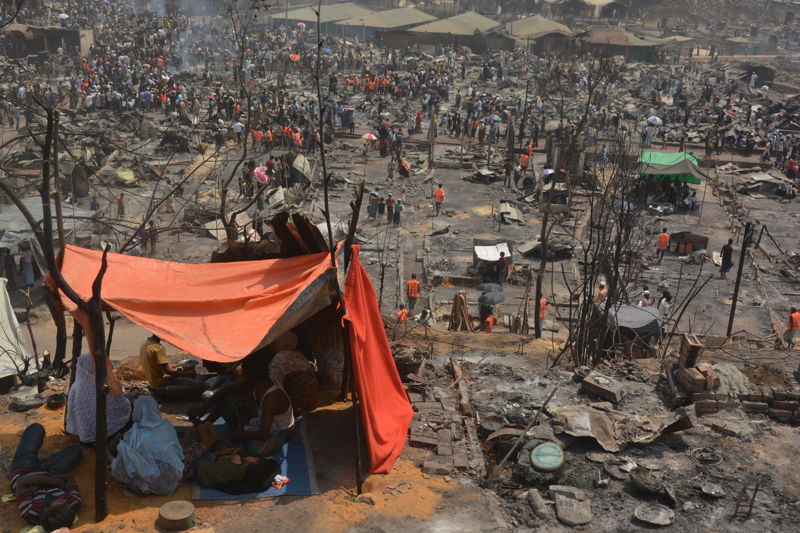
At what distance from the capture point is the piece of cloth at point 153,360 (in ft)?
25.4

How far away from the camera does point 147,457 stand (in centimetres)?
618

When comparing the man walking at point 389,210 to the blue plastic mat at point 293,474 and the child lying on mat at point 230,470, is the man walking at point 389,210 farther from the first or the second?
the child lying on mat at point 230,470

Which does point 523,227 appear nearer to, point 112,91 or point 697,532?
point 697,532

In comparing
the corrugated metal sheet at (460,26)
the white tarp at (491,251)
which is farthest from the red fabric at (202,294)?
the corrugated metal sheet at (460,26)

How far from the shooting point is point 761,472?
23.1 feet

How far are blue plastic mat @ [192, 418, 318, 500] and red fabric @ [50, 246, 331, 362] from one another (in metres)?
1.13

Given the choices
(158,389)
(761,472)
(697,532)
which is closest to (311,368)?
(158,389)

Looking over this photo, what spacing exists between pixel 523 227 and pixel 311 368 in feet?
A: 44.3

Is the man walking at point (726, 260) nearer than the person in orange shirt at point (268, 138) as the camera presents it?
Yes

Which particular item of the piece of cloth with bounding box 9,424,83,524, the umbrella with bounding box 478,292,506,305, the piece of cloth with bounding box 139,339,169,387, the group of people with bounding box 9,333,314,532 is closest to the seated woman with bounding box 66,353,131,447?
the group of people with bounding box 9,333,314,532

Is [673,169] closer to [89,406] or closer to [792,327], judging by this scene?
[792,327]

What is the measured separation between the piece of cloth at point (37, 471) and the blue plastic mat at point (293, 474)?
97cm

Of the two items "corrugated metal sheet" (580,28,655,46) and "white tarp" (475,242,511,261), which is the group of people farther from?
"corrugated metal sheet" (580,28,655,46)

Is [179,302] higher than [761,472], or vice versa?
[179,302]
